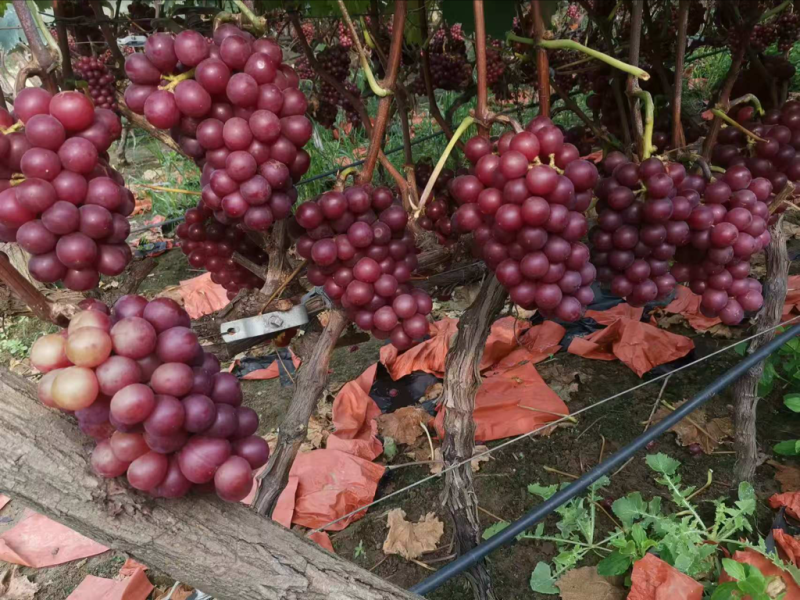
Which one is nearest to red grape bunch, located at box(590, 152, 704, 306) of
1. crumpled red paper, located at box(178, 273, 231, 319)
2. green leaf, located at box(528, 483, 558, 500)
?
Answer: green leaf, located at box(528, 483, 558, 500)

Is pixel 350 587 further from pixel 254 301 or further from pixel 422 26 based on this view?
pixel 422 26

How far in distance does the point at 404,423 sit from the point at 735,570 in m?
1.40

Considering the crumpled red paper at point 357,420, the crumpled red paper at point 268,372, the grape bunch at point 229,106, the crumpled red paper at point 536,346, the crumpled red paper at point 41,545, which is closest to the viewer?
the grape bunch at point 229,106

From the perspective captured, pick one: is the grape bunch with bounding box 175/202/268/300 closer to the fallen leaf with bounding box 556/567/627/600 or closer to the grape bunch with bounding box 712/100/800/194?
the grape bunch with bounding box 712/100/800/194

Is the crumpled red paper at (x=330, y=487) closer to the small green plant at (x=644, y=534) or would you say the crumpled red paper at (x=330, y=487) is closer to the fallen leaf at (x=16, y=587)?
the small green plant at (x=644, y=534)

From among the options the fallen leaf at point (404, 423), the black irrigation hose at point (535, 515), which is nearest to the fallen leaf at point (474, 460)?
the fallen leaf at point (404, 423)

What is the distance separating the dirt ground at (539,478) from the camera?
1.82 metres

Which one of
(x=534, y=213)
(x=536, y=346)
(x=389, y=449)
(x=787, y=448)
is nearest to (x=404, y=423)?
(x=389, y=449)

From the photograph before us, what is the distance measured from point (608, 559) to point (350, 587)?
1126 mm

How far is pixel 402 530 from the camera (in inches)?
75.2

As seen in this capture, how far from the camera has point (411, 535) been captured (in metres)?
1.89

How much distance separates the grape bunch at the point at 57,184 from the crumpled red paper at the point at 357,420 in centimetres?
178

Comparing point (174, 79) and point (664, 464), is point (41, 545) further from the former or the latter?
point (664, 464)

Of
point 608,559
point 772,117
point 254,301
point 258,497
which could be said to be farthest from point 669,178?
point 608,559
